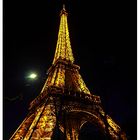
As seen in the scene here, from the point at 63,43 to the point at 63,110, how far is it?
9.66 m

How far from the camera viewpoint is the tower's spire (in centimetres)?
2059

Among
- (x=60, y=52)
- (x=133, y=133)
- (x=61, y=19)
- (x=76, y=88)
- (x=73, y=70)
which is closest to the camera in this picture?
(x=133, y=133)

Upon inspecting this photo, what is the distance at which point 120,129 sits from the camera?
565 inches

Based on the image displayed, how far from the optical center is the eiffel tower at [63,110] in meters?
12.0

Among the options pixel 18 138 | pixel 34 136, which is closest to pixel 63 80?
pixel 18 138

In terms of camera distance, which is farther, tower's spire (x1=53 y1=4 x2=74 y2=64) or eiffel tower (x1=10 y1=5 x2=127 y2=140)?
tower's spire (x1=53 y1=4 x2=74 y2=64)

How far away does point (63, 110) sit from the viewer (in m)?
13.9

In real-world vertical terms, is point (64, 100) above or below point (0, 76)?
below

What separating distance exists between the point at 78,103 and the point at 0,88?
32.8 feet

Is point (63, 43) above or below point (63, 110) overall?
above

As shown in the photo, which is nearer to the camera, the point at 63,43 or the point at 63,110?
the point at 63,110

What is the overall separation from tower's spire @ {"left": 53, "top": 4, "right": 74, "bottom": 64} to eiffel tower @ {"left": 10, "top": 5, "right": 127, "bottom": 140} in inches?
12.4

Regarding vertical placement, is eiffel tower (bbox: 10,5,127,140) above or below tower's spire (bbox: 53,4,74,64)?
below

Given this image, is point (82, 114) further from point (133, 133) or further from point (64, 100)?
point (133, 133)
